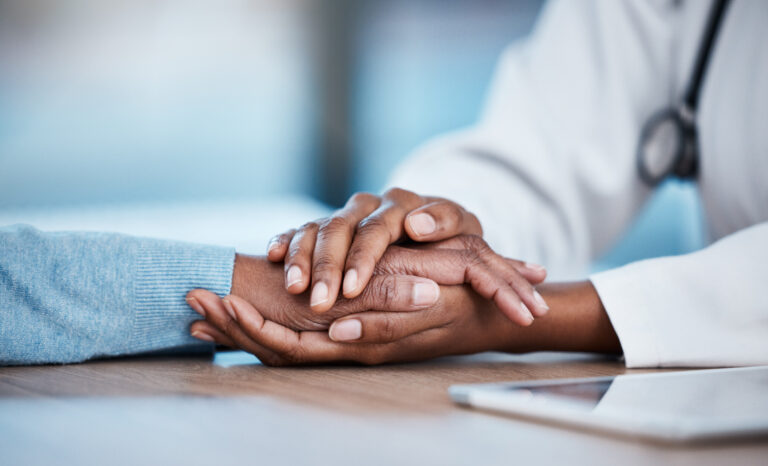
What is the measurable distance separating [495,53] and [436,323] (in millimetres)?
2339

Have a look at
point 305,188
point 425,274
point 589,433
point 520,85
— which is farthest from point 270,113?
point 589,433

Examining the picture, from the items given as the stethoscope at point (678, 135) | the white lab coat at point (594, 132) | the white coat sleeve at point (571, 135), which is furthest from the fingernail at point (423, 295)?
the stethoscope at point (678, 135)

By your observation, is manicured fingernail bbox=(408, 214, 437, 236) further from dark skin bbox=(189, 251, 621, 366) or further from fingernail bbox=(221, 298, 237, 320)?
fingernail bbox=(221, 298, 237, 320)

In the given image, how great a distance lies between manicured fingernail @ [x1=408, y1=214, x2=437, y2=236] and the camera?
617mm

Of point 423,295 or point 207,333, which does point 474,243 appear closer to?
point 423,295

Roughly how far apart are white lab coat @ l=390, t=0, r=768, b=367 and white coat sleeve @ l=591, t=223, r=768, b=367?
0.33m

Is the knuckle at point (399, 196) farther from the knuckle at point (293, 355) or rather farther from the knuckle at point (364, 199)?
the knuckle at point (293, 355)

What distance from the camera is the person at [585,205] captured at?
557mm

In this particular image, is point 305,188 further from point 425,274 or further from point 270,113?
point 425,274

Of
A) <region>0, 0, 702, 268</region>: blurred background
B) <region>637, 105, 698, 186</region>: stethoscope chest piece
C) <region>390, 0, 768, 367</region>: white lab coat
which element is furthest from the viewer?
<region>0, 0, 702, 268</region>: blurred background

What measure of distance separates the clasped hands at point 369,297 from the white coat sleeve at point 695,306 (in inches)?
2.8

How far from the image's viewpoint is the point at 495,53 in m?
2.74

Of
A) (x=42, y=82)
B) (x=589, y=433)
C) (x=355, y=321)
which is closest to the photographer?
(x=589, y=433)

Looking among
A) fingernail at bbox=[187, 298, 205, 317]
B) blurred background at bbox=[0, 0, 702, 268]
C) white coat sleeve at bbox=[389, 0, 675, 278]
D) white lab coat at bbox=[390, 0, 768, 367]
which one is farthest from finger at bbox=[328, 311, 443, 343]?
blurred background at bbox=[0, 0, 702, 268]
